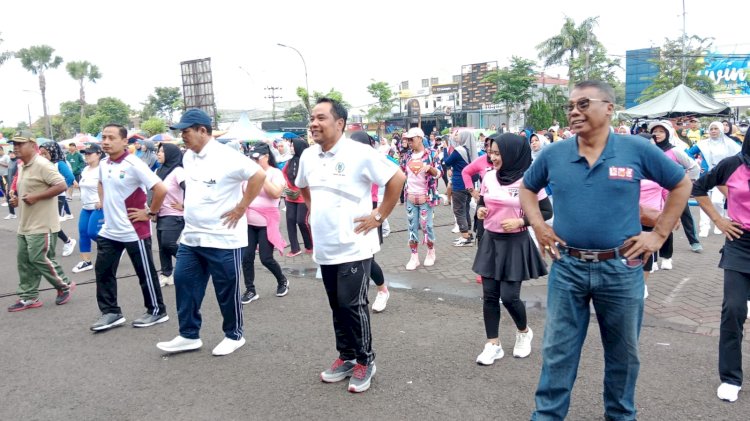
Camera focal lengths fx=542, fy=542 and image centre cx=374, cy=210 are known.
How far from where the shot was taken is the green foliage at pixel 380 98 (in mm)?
56781

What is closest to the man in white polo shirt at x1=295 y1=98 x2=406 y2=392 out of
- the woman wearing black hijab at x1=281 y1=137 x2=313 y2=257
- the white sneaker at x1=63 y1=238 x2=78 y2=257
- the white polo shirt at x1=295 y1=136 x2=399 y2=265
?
the white polo shirt at x1=295 y1=136 x2=399 y2=265

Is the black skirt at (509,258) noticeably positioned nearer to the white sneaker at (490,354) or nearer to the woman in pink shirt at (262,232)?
the white sneaker at (490,354)

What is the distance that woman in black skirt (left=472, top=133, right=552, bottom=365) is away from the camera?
4188mm

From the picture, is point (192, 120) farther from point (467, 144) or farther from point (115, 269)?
point (467, 144)

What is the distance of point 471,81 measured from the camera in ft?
208

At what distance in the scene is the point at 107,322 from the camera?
5.34 metres

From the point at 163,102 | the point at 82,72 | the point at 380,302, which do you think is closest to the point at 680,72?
the point at 380,302

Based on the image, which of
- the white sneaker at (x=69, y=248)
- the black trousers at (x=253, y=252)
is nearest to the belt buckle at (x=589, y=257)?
the black trousers at (x=253, y=252)

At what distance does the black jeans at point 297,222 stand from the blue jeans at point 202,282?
140 inches

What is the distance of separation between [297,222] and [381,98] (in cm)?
5011

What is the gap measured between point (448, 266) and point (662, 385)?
4.06 m

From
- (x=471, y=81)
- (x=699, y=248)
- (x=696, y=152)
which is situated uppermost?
(x=471, y=81)

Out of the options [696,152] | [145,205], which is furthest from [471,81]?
[145,205]

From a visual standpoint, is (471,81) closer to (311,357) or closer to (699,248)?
(699,248)
